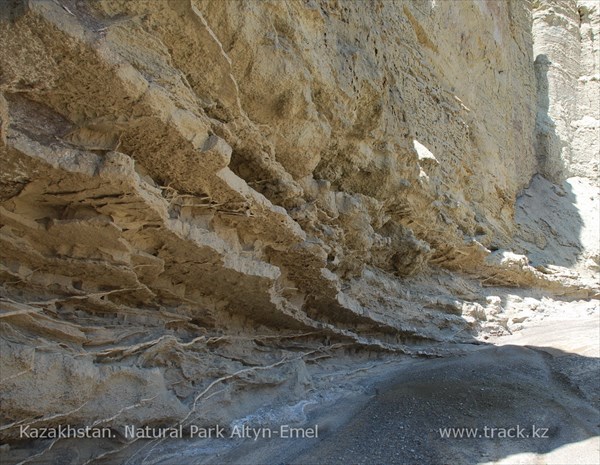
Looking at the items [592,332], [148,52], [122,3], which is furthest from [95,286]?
[592,332]

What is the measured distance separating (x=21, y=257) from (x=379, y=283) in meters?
4.94

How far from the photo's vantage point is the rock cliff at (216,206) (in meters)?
3.16

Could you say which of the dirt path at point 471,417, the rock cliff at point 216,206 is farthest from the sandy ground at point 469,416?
the rock cliff at point 216,206

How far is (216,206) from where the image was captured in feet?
14.1

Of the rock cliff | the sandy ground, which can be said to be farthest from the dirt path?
the rock cliff

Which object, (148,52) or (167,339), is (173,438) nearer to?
(167,339)

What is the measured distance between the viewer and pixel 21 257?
337 cm

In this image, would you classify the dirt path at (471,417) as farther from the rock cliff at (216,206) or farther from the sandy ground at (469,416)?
the rock cliff at (216,206)

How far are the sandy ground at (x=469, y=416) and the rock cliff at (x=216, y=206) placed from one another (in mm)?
711

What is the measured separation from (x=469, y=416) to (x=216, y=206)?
3038 millimetres

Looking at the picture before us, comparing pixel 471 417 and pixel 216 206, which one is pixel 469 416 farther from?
pixel 216 206

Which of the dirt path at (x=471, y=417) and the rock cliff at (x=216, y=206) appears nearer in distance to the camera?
the rock cliff at (x=216, y=206)

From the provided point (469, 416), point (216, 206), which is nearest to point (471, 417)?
point (469, 416)

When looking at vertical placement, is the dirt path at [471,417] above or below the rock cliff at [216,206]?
below
